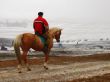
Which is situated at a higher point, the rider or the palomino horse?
the rider

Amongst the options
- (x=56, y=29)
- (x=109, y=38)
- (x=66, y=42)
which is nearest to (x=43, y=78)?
(x=56, y=29)

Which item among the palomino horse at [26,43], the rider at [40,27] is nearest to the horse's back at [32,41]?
the palomino horse at [26,43]

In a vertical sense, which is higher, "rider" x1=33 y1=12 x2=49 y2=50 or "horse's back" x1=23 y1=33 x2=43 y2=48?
"rider" x1=33 y1=12 x2=49 y2=50

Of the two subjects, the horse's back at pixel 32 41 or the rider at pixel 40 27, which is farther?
the rider at pixel 40 27

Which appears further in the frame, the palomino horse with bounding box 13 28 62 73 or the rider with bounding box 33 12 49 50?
the rider with bounding box 33 12 49 50

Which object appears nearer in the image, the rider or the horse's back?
the horse's back

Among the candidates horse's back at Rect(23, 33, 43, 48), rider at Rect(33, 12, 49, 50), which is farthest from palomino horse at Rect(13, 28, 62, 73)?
rider at Rect(33, 12, 49, 50)

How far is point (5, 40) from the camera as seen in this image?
3553 inches

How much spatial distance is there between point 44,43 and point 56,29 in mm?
1341

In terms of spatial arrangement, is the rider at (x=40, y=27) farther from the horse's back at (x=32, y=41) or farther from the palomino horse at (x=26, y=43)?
the horse's back at (x=32, y=41)

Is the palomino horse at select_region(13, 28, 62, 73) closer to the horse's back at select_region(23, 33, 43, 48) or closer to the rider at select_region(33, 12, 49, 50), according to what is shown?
the horse's back at select_region(23, 33, 43, 48)

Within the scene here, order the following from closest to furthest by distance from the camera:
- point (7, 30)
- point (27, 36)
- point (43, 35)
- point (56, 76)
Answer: point (56, 76) → point (27, 36) → point (43, 35) → point (7, 30)

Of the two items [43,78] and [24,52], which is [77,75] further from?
→ [24,52]

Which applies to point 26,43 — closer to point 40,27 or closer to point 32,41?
point 32,41
